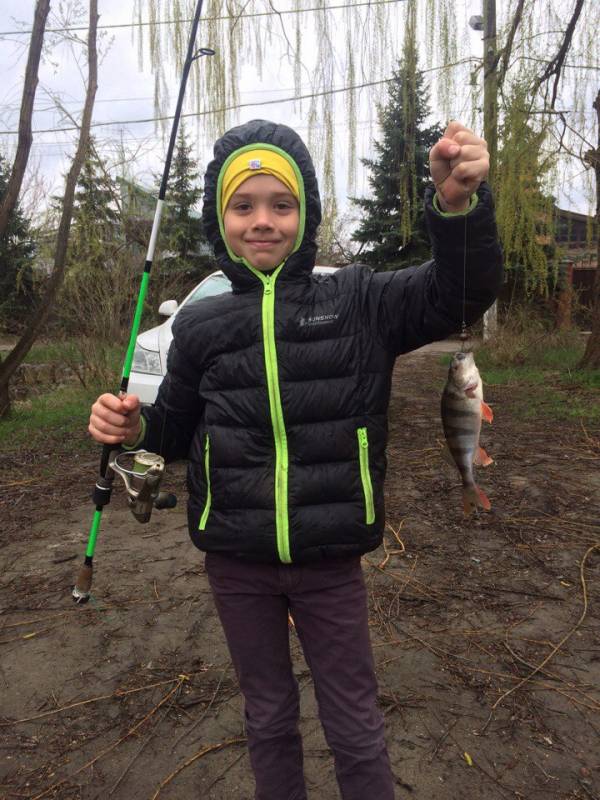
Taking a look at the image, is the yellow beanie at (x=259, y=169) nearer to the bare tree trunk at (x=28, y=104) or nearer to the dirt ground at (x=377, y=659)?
the dirt ground at (x=377, y=659)

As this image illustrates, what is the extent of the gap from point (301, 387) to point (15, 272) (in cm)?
2246

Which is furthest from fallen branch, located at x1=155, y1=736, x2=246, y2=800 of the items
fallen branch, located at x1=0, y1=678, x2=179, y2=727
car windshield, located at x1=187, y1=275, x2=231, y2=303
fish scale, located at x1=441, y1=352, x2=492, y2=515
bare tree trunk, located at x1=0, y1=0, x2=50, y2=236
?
bare tree trunk, located at x1=0, y1=0, x2=50, y2=236

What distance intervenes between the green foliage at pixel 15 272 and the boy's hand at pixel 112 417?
1802 centimetres

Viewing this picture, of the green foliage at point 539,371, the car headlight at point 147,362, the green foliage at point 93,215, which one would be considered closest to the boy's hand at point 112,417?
the car headlight at point 147,362

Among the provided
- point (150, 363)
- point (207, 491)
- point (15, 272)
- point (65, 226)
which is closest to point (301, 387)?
point (207, 491)

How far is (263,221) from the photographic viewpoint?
5.50 ft

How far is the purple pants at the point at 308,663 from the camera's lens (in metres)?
1.62

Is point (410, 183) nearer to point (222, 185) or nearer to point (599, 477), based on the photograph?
point (599, 477)

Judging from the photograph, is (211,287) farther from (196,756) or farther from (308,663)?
(308,663)

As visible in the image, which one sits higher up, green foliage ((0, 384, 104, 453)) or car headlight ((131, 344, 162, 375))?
car headlight ((131, 344, 162, 375))

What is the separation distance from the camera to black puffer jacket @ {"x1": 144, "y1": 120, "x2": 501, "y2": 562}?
1616 millimetres

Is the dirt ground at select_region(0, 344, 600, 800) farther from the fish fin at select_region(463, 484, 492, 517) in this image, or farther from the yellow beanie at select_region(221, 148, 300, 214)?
the yellow beanie at select_region(221, 148, 300, 214)

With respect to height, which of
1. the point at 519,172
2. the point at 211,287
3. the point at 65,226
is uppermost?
the point at 519,172

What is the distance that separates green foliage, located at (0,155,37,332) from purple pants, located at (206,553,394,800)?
18.4 meters
